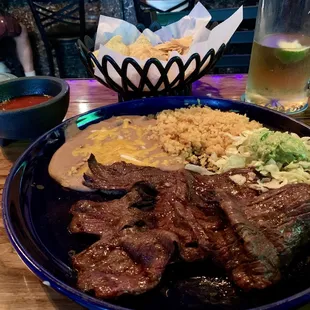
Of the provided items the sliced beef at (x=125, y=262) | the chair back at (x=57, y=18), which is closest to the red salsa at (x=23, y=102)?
the sliced beef at (x=125, y=262)

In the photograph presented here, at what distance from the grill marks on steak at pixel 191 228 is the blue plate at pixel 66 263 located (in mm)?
37

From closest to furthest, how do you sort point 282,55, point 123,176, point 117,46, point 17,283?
1. point 17,283
2. point 123,176
3. point 282,55
4. point 117,46

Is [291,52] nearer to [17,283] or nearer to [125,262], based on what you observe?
[125,262]

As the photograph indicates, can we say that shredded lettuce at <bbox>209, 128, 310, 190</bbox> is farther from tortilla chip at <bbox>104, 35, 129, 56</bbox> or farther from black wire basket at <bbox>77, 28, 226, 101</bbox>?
tortilla chip at <bbox>104, 35, 129, 56</bbox>

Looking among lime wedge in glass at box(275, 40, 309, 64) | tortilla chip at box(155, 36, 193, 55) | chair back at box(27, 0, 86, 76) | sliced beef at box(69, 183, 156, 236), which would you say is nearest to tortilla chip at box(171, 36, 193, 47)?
tortilla chip at box(155, 36, 193, 55)

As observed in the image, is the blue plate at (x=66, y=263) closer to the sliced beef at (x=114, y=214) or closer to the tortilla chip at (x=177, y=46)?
the sliced beef at (x=114, y=214)

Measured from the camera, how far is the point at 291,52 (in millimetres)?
1888

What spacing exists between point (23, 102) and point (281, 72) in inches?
53.6

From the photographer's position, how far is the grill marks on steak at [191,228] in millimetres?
935

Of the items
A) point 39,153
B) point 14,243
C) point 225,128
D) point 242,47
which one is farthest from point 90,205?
point 242,47

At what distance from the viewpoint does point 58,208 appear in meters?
1.24

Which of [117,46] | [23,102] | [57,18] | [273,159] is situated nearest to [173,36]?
[117,46]

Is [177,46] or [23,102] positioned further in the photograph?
[177,46]

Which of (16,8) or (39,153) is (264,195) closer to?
(39,153)
